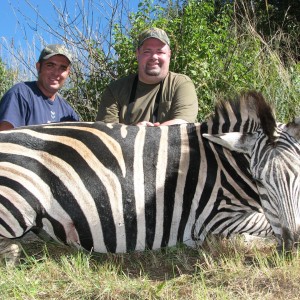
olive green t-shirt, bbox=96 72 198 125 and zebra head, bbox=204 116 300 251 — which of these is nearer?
zebra head, bbox=204 116 300 251

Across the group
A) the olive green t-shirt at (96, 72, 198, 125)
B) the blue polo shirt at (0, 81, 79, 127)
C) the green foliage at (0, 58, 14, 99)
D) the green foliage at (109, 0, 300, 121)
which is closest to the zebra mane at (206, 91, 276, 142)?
the olive green t-shirt at (96, 72, 198, 125)

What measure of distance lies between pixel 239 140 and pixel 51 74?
2.15 metres

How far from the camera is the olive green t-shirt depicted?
12.8 feet

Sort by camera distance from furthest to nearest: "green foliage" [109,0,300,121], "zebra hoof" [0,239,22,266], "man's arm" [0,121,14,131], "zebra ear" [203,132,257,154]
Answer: "green foliage" [109,0,300,121]
"man's arm" [0,121,14,131]
"zebra hoof" [0,239,22,266]
"zebra ear" [203,132,257,154]

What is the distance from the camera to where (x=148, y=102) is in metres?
4.09

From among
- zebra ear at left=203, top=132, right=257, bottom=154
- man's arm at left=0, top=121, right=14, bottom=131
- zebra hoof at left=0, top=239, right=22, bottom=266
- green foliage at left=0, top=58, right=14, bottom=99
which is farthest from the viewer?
green foliage at left=0, top=58, right=14, bottom=99

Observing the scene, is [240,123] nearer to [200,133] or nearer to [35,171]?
[200,133]

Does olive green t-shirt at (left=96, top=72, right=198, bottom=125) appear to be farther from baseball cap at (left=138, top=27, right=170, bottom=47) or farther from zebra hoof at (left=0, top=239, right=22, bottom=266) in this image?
zebra hoof at (left=0, top=239, right=22, bottom=266)

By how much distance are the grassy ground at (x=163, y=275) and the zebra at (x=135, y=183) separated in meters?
0.11

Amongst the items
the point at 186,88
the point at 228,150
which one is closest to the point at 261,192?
the point at 228,150

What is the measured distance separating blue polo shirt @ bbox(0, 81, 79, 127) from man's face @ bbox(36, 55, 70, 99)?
0.20ft

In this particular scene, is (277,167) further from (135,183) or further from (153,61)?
(153,61)

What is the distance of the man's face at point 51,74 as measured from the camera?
13.3 ft

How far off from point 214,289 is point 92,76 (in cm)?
419
